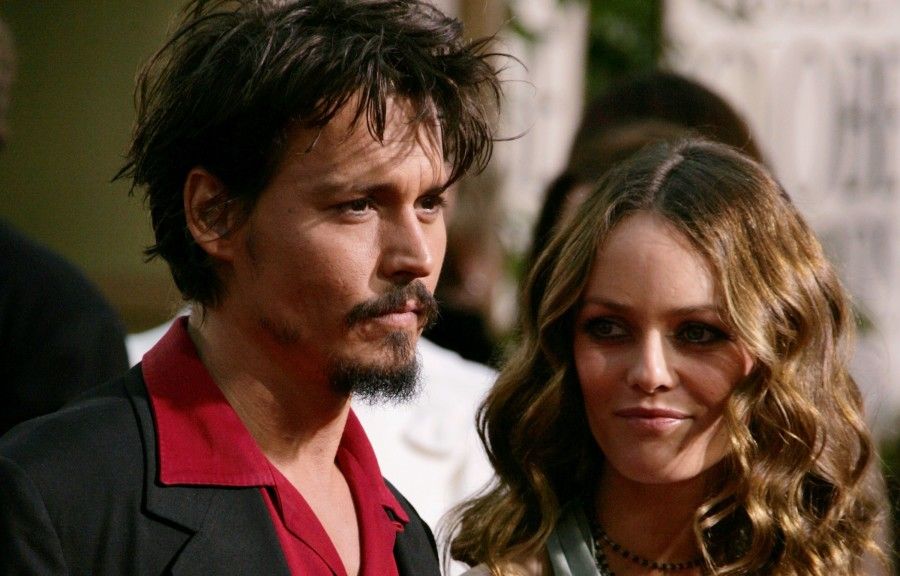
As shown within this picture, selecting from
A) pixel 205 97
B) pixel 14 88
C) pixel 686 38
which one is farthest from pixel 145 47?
pixel 205 97

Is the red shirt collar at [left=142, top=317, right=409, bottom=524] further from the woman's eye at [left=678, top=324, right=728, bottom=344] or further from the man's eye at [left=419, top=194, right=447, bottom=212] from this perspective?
the woman's eye at [left=678, top=324, right=728, bottom=344]

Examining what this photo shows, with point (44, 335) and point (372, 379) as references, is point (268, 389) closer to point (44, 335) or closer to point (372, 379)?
point (372, 379)

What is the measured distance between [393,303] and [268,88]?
0.45 m

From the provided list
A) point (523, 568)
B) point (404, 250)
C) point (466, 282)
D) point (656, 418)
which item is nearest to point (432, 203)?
point (404, 250)

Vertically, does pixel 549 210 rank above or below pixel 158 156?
below

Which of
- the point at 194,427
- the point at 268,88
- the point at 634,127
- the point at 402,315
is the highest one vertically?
the point at 268,88

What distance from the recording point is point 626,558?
145 inches

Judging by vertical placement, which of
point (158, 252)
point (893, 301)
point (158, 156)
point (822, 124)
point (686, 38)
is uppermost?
point (158, 156)

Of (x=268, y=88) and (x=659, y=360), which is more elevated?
(x=268, y=88)

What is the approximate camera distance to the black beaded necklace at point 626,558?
365 centimetres

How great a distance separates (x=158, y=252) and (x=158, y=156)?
0.73ft

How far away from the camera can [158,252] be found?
3.31m

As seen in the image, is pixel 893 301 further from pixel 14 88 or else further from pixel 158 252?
pixel 158 252

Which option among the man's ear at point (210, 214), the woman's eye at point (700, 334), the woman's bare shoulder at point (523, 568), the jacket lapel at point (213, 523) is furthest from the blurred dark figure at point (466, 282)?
the jacket lapel at point (213, 523)
